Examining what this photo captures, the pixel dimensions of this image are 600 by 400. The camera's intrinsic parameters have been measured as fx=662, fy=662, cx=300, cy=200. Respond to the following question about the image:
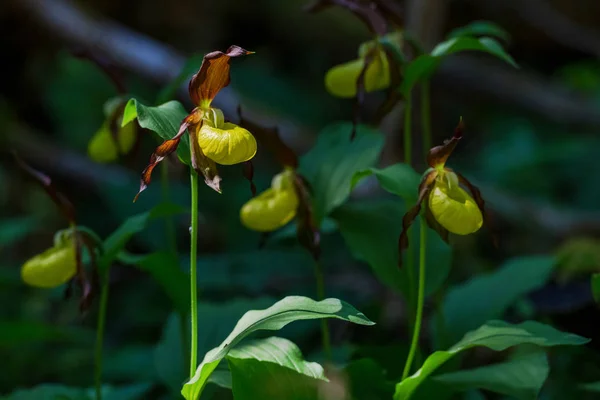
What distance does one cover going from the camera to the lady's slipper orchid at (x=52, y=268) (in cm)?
108

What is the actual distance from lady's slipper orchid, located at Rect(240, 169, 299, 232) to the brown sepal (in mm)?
28

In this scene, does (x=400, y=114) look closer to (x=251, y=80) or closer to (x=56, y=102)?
(x=251, y=80)

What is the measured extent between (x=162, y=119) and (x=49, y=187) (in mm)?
280

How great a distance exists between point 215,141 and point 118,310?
175 cm

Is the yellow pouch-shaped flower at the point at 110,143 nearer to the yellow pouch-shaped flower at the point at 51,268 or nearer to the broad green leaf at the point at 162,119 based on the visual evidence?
the yellow pouch-shaped flower at the point at 51,268

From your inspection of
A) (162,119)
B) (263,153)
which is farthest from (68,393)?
(263,153)

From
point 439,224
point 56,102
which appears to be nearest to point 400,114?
point 439,224

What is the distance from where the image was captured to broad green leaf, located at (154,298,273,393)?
125 centimetres

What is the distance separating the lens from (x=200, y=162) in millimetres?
870

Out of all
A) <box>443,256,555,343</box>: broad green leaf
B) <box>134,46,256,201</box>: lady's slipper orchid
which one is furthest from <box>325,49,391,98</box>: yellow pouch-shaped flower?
<box>443,256,555,343</box>: broad green leaf

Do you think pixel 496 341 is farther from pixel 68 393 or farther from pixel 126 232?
pixel 68 393

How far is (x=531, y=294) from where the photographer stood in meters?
1.66

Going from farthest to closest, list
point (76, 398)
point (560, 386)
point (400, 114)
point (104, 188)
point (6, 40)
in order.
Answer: point (6, 40) → point (104, 188) → point (400, 114) → point (560, 386) → point (76, 398)

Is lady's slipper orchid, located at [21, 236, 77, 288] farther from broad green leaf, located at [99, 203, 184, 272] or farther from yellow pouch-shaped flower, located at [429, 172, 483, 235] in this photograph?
yellow pouch-shaped flower, located at [429, 172, 483, 235]
